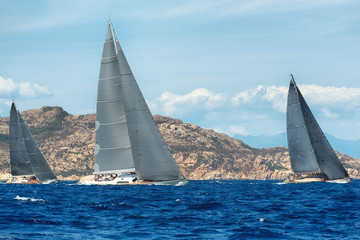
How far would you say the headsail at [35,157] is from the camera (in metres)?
106

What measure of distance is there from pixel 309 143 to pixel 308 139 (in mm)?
712

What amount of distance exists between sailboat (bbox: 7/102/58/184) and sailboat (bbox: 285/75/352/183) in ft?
169

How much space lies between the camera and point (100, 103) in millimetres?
70062

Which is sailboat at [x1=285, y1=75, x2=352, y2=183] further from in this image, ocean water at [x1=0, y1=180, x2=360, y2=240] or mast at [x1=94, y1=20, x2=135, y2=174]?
ocean water at [x1=0, y1=180, x2=360, y2=240]

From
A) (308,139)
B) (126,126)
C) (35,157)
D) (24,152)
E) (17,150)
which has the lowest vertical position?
(35,157)

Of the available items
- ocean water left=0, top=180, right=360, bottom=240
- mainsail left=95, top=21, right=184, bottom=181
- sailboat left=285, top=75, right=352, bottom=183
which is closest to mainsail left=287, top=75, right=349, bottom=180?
sailboat left=285, top=75, right=352, bottom=183

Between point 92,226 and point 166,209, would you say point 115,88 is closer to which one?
point 166,209

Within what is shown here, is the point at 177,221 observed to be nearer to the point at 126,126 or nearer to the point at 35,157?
the point at 126,126

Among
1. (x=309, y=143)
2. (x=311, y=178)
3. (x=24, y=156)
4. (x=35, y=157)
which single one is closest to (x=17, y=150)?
(x=24, y=156)

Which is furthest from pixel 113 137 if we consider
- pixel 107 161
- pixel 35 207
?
pixel 35 207

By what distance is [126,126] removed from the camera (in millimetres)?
70125

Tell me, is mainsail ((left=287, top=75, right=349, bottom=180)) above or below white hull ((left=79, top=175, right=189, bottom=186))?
above

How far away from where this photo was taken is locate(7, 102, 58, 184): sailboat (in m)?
105

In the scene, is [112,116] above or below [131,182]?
above
